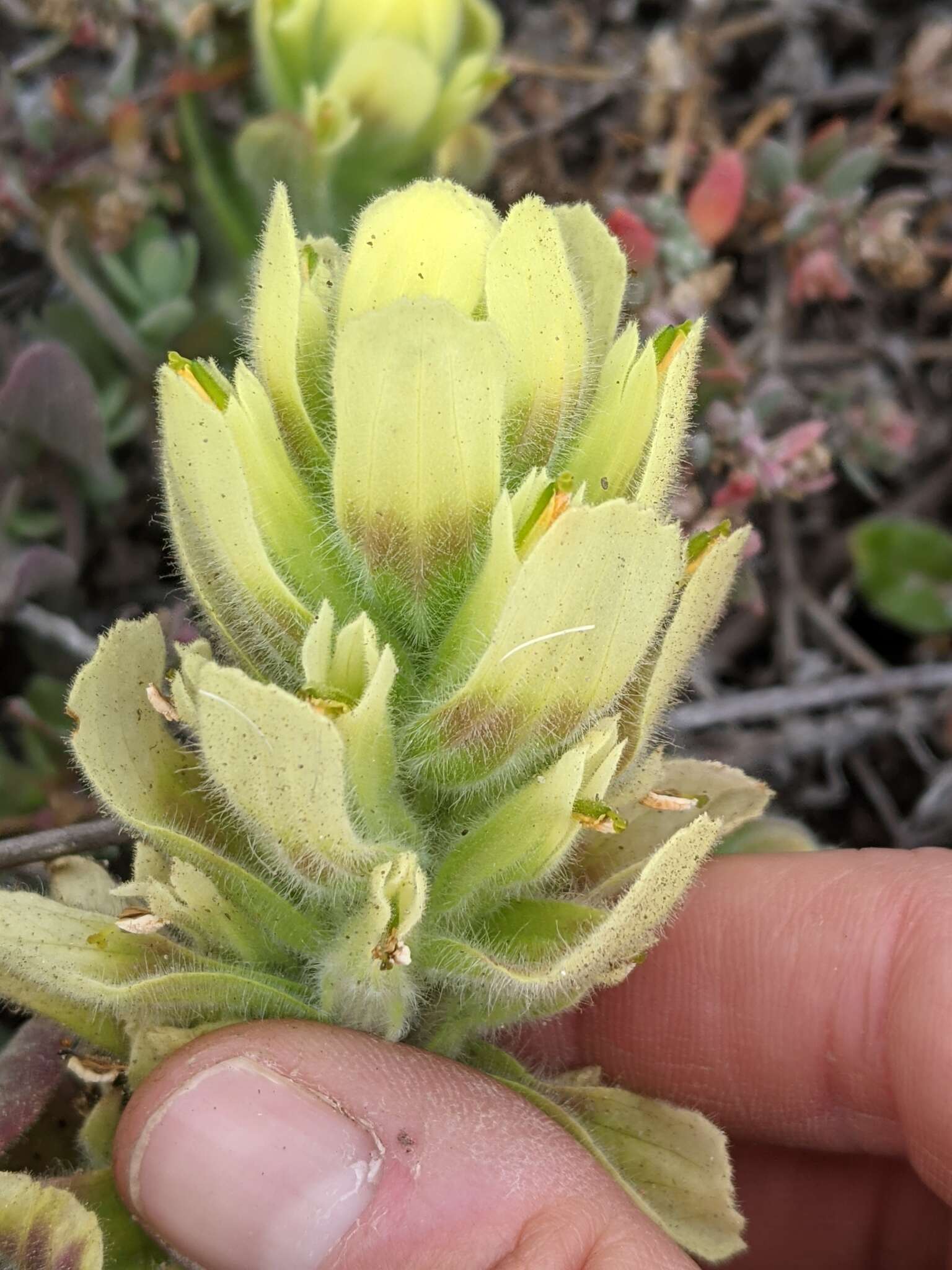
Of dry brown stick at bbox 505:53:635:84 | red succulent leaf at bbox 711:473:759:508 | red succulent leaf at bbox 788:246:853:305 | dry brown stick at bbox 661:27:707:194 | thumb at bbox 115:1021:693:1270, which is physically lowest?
thumb at bbox 115:1021:693:1270

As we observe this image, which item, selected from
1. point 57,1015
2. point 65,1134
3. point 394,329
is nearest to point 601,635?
point 394,329

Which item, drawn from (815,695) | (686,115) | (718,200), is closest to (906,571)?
(815,695)

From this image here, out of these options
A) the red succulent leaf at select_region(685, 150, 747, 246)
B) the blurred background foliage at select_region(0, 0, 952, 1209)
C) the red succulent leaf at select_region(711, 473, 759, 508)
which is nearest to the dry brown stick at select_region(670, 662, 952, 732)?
the blurred background foliage at select_region(0, 0, 952, 1209)

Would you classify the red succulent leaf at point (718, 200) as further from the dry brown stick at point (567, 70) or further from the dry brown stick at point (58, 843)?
the dry brown stick at point (58, 843)

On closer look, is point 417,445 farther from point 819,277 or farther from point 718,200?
point 819,277

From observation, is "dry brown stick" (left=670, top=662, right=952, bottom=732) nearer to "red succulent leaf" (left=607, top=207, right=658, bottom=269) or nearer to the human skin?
the human skin

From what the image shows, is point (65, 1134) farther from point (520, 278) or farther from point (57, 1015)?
point (520, 278)

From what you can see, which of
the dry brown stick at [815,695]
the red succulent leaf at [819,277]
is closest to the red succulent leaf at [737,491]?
the dry brown stick at [815,695]
